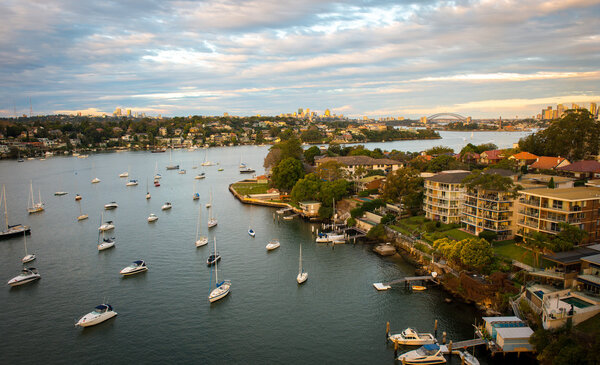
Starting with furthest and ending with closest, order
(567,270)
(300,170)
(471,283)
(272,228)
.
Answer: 1. (300,170)
2. (272,228)
3. (471,283)
4. (567,270)

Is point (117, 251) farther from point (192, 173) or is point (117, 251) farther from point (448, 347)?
point (192, 173)

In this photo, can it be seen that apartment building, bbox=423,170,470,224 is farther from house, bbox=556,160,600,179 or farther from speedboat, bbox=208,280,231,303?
speedboat, bbox=208,280,231,303

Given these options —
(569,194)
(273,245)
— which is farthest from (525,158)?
(273,245)

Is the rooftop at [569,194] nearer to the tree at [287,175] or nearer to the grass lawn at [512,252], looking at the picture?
the grass lawn at [512,252]

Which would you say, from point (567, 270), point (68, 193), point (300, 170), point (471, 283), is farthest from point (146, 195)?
point (567, 270)

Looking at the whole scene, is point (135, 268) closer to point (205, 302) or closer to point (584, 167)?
point (205, 302)

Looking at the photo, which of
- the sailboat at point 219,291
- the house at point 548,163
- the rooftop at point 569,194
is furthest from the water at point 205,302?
the house at point 548,163
